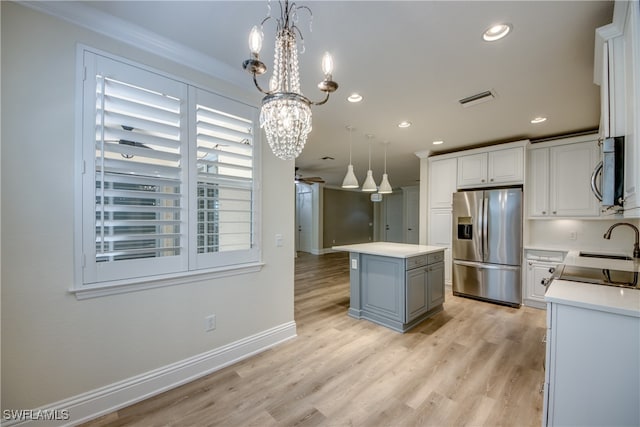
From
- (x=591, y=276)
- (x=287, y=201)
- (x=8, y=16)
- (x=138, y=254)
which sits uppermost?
(x=8, y=16)

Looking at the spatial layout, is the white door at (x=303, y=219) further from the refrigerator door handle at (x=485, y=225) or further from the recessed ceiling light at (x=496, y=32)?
the recessed ceiling light at (x=496, y=32)

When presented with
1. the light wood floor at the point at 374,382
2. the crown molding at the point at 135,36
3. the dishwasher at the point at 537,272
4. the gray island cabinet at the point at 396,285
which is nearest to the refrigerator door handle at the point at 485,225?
the dishwasher at the point at 537,272

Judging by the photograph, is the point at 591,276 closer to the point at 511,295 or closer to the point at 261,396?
the point at 511,295

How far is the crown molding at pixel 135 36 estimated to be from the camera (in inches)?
62.1

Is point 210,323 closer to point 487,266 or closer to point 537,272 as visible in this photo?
point 487,266

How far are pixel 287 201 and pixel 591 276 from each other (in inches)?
96.8

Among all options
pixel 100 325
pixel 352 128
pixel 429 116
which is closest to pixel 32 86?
pixel 100 325

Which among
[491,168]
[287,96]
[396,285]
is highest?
[491,168]

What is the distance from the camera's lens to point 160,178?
196 centimetres

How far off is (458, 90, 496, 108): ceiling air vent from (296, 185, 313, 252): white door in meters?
6.62

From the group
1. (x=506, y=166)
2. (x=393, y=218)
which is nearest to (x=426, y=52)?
(x=506, y=166)

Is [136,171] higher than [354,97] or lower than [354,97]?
lower

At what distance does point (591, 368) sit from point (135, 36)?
3.27m

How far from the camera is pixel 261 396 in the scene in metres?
1.93
